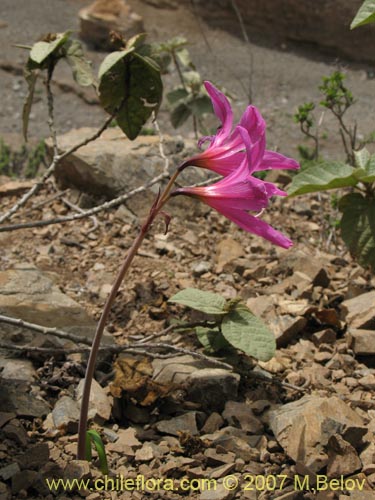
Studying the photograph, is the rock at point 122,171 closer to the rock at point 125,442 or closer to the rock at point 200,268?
the rock at point 200,268

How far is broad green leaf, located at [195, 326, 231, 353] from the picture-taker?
7.55ft

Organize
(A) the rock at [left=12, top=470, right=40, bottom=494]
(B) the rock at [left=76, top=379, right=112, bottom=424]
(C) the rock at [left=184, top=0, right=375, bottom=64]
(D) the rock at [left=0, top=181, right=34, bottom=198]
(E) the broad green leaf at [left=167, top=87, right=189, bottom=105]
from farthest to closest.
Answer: (C) the rock at [left=184, top=0, right=375, bottom=64] < (E) the broad green leaf at [left=167, top=87, right=189, bottom=105] < (D) the rock at [left=0, top=181, right=34, bottom=198] < (B) the rock at [left=76, top=379, right=112, bottom=424] < (A) the rock at [left=12, top=470, right=40, bottom=494]

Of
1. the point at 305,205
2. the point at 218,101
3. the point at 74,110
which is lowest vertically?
the point at 74,110

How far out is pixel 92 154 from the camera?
11.8ft

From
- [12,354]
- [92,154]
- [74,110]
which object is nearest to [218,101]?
[12,354]

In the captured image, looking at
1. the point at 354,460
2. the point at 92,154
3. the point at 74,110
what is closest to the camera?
the point at 354,460

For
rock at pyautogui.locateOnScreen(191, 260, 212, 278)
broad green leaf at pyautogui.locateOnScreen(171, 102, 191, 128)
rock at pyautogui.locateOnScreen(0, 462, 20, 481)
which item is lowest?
rock at pyautogui.locateOnScreen(0, 462, 20, 481)

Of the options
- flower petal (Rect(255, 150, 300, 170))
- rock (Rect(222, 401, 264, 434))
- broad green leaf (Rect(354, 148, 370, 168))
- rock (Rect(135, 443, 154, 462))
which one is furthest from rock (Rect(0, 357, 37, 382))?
broad green leaf (Rect(354, 148, 370, 168))

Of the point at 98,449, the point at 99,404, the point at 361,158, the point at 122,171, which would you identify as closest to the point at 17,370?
the point at 99,404

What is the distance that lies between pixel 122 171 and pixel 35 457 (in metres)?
1.95

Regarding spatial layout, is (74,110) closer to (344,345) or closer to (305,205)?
(305,205)

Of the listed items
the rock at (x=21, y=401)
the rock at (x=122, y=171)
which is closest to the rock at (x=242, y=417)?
the rock at (x=21, y=401)

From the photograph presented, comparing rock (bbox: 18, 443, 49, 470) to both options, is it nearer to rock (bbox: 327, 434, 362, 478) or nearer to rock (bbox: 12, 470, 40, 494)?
rock (bbox: 12, 470, 40, 494)

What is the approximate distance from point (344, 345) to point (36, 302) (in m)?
1.03
